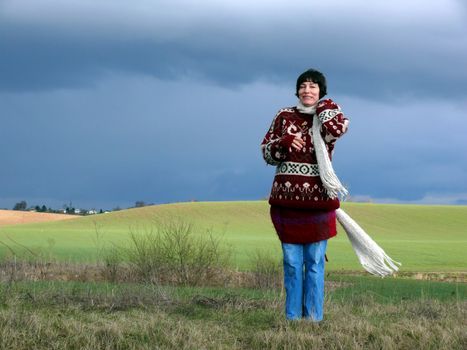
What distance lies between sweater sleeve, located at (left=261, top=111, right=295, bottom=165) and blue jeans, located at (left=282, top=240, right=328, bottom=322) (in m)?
0.85

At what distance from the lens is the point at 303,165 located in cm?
705

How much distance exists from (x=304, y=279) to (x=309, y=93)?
Answer: 6.09 feet

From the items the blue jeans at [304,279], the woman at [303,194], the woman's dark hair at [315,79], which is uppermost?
the woman's dark hair at [315,79]

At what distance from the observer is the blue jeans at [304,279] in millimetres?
7137

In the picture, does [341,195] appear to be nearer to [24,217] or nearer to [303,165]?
[303,165]

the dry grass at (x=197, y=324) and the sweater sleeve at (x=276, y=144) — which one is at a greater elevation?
the sweater sleeve at (x=276, y=144)

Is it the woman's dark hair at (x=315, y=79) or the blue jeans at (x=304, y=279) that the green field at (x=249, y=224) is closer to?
the blue jeans at (x=304, y=279)

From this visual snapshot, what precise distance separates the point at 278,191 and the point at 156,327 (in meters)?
1.72

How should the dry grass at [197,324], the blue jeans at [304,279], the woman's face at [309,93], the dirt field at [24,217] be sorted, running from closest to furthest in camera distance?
the dry grass at [197,324] → the blue jeans at [304,279] → the woman's face at [309,93] → the dirt field at [24,217]

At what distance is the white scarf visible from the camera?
694 centimetres

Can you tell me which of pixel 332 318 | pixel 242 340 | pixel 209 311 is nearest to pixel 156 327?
pixel 242 340

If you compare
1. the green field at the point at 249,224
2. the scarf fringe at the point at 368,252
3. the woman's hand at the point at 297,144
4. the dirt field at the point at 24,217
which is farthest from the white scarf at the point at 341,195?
the dirt field at the point at 24,217

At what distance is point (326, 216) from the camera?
7.13 m

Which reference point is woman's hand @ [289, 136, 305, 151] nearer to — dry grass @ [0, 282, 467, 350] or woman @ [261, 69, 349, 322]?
woman @ [261, 69, 349, 322]
